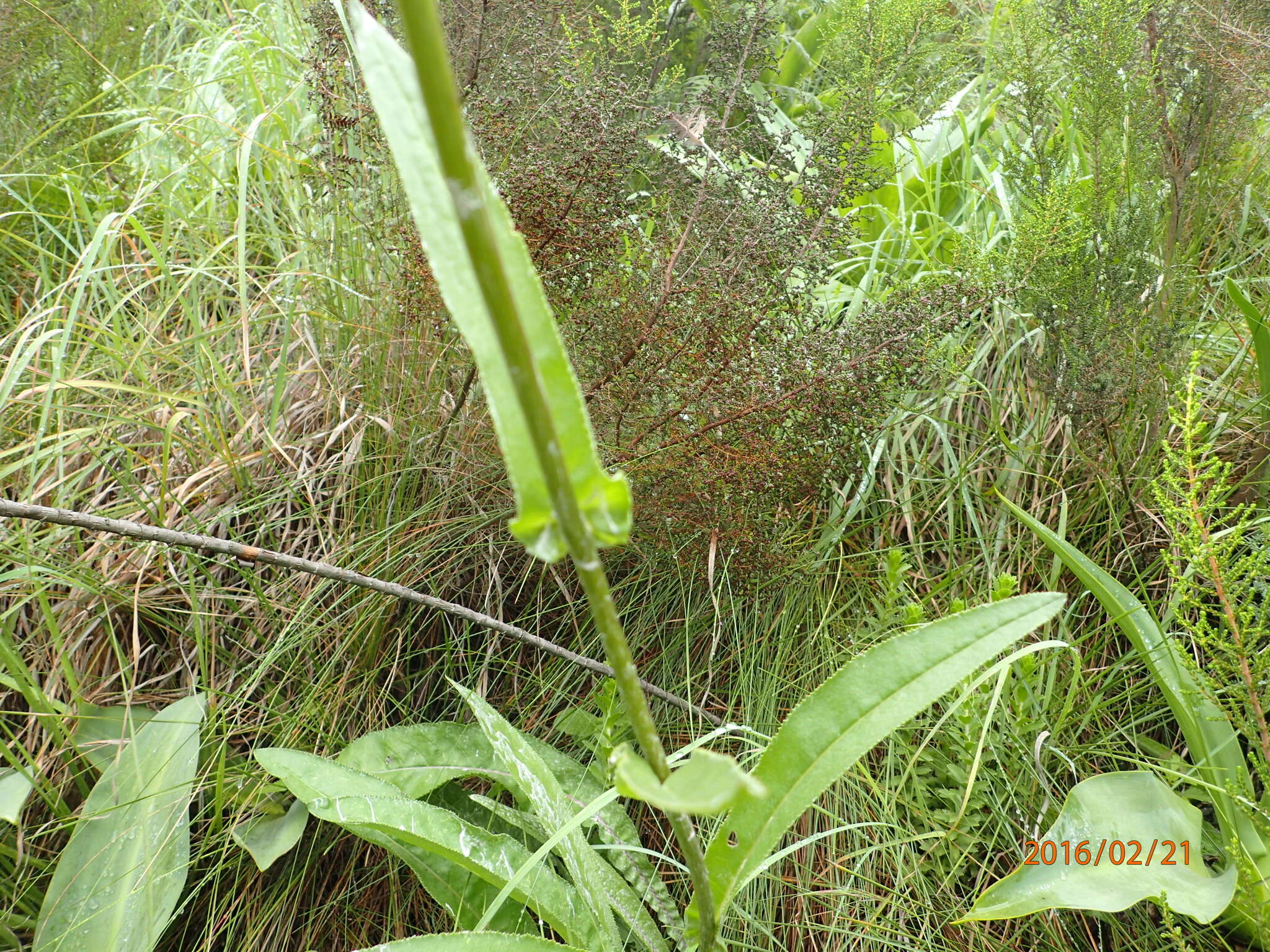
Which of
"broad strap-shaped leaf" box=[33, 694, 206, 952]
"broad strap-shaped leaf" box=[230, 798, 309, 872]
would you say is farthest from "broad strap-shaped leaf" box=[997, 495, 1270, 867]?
"broad strap-shaped leaf" box=[33, 694, 206, 952]

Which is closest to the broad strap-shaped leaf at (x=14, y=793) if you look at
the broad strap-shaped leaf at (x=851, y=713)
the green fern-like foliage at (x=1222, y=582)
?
the broad strap-shaped leaf at (x=851, y=713)

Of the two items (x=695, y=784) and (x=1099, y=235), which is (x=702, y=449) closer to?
(x=1099, y=235)

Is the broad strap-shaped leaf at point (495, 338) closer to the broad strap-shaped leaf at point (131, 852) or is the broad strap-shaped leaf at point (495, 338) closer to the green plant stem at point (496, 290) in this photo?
the green plant stem at point (496, 290)

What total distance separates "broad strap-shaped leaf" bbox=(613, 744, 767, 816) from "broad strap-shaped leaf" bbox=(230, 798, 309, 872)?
3.30 feet

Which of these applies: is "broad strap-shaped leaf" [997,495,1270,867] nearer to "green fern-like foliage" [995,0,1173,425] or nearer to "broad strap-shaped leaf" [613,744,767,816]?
"green fern-like foliage" [995,0,1173,425]

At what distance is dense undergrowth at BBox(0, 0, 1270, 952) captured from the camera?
139 cm

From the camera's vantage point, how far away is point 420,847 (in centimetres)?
118

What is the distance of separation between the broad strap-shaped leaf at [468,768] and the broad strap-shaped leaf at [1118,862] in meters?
0.48

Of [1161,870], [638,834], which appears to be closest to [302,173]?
[638,834]

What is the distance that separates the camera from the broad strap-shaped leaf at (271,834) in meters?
1.28

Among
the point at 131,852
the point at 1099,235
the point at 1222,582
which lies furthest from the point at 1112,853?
the point at 131,852

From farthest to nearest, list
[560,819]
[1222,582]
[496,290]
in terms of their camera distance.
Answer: [1222,582]
[560,819]
[496,290]

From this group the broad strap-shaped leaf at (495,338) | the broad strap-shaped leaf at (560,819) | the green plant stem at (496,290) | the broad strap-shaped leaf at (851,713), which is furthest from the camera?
the broad strap-shaped leaf at (560,819)

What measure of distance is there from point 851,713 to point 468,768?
80cm
